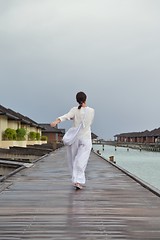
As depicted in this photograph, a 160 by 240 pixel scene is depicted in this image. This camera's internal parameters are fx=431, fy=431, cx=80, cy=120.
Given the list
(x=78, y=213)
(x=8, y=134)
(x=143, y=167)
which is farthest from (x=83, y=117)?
(x=143, y=167)

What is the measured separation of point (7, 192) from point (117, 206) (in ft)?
8.06

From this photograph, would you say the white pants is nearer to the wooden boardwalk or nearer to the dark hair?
the wooden boardwalk

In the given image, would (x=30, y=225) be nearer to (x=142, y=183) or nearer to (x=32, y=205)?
(x=32, y=205)

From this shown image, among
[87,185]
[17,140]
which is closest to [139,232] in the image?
[87,185]

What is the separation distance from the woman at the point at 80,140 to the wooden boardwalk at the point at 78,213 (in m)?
0.45

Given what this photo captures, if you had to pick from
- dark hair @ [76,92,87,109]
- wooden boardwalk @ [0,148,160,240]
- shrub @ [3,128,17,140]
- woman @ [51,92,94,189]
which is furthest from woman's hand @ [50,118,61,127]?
shrub @ [3,128,17,140]

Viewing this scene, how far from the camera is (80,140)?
829 centimetres

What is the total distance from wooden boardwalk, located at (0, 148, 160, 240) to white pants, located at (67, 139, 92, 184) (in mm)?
343

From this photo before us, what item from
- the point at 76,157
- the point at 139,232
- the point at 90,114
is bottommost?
the point at 139,232

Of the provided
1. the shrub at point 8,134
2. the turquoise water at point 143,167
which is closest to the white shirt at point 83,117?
the turquoise water at point 143,167

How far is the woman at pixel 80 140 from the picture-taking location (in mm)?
8242

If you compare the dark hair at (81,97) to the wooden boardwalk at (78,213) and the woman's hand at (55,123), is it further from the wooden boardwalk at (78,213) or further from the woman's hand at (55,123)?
the wooden boardwalk at (78,213)

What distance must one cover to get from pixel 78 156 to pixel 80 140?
0.31 meters

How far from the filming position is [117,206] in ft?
21.1
